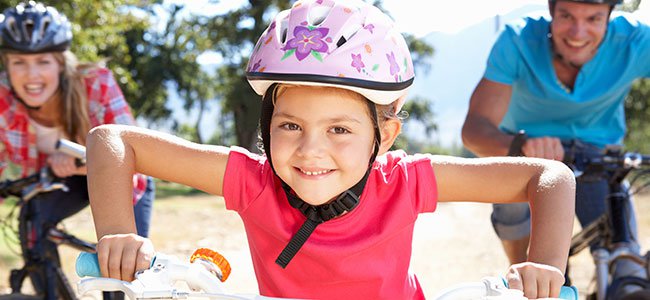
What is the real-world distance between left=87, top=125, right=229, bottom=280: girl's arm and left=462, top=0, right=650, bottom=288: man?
1851 millimetres

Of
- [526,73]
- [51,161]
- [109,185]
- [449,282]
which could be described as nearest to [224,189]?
[109,185]

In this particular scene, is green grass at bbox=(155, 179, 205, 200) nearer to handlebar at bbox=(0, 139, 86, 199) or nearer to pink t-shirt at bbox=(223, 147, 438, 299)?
handlebar at bbox=(0, 139, 86, 199)

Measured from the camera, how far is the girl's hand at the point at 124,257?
7.44 feet

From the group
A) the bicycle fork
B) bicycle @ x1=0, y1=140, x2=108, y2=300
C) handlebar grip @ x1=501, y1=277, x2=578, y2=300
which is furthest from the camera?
bicycle @ x1=0, y1=140, x2=108, y2=300

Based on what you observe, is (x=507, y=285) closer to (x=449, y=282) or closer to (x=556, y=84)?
(x=556, y=84)

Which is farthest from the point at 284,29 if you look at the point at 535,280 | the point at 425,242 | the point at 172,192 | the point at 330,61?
the point at 172,192

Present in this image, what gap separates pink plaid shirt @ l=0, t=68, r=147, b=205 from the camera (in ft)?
15.3

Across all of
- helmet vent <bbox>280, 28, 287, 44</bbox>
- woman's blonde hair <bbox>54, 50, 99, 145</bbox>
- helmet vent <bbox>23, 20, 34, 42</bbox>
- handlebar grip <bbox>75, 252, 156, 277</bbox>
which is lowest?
woman's blonde hair <bbox>54, 50, 99, 145</bbox>

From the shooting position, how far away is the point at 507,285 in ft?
6.91

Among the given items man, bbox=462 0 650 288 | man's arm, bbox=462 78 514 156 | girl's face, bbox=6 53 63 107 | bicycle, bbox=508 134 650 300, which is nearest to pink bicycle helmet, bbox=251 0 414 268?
bicycle, bbox=508 134 650 300

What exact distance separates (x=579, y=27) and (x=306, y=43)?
2086 mm

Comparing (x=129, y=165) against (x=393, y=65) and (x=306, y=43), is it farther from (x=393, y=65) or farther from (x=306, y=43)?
(x=393, y=65)

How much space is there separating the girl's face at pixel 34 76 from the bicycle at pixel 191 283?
261 centimetres

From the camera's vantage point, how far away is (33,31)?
4762 mm
